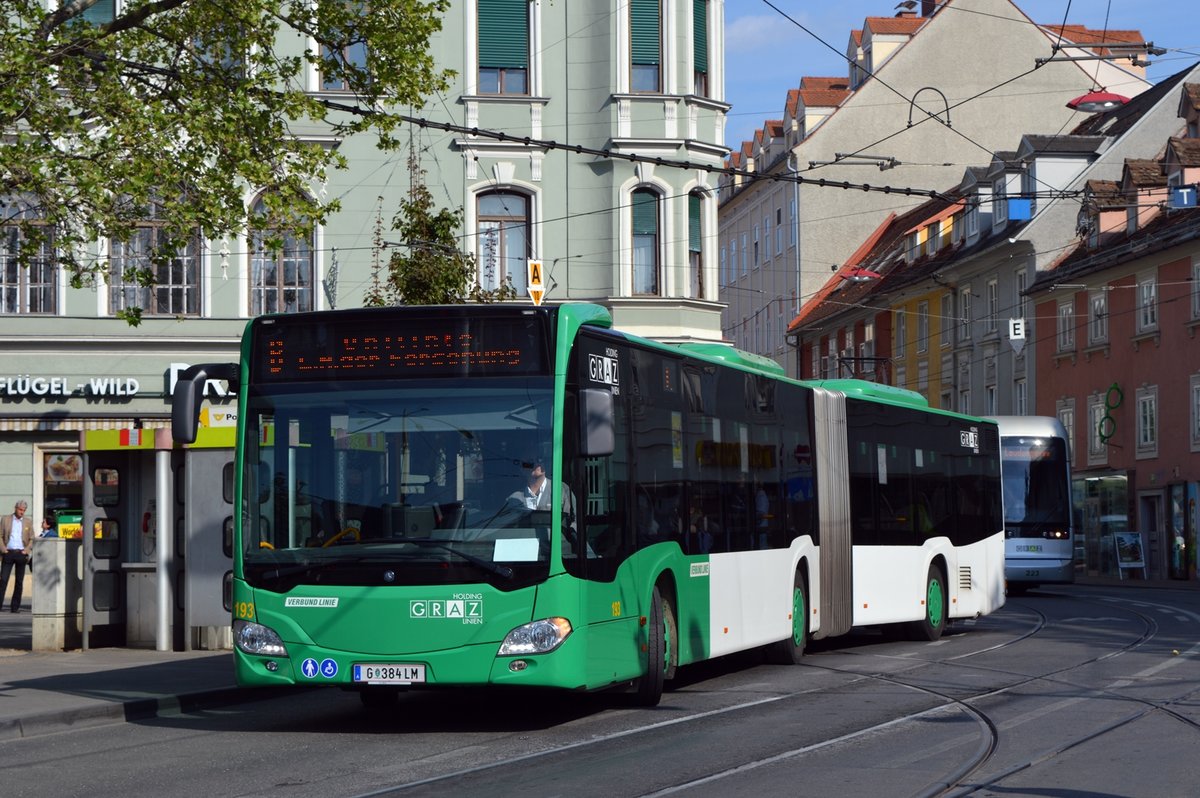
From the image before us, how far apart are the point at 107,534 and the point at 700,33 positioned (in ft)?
59.7

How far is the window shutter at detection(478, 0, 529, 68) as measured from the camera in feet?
111

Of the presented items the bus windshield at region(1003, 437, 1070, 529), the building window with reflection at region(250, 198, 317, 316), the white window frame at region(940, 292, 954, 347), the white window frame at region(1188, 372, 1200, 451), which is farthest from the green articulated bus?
the white window frame at region(940, 292, 954, 347)

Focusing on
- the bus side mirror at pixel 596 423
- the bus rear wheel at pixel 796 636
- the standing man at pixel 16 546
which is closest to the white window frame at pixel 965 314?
the standing man at pixel 16 546

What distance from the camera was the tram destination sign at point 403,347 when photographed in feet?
39.9

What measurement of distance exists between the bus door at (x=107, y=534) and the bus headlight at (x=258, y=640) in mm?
7077

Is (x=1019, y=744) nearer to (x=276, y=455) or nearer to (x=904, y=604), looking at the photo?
(x=276, y=455)

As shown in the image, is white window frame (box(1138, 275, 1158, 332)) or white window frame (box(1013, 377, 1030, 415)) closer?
white window frame (box(1138, 275, 1158, 332))

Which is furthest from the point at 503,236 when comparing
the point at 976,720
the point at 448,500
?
the point at 976,720

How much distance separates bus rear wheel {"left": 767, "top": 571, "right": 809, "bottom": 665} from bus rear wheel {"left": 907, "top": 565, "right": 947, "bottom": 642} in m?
3.51

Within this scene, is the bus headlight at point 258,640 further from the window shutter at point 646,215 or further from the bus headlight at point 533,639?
the window shutter at point 646,215

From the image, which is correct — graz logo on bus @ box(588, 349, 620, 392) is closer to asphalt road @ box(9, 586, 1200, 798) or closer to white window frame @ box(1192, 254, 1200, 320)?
asphalt road @ box(9, 586, 1200, 798)

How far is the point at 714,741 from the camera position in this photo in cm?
1132

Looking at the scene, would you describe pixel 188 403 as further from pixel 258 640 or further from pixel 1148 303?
pixel 1148 303

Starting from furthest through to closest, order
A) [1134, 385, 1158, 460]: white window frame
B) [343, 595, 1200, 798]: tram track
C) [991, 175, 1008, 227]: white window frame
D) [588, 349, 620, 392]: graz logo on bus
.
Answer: [991, 175, 1008, 227]: white window frame < [1134, 385, 1158, 460]: white window frame < [588, 349, 620, 392]: graz logo on bus < [343, 595, 1200, 798]: tram track
